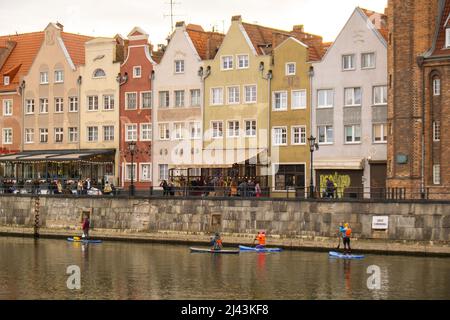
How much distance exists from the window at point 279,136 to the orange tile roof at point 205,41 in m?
9.34

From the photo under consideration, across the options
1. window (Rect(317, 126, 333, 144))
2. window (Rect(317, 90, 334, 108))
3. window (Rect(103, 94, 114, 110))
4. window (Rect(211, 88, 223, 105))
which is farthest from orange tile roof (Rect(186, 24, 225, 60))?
window (Rect(317, 126, 333, 144))

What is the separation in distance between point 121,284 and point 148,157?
41386mm

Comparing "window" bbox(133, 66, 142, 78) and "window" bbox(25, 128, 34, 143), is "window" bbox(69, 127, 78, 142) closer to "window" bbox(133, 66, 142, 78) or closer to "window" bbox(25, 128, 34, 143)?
"window" bbox(25, 128, 34, 143)

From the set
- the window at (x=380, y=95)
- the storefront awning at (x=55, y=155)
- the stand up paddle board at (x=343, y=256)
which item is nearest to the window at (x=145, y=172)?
the storefront awning at (x=55, y=155)

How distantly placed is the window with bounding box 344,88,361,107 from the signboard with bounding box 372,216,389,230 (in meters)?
18.2

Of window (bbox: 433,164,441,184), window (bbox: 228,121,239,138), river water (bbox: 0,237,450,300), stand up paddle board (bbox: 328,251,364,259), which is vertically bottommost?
river water (bbox: 0,237,450,300)

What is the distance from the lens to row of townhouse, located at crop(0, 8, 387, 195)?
81062 mm

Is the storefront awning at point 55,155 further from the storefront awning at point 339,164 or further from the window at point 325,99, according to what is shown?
the storefront awning at point 339,164

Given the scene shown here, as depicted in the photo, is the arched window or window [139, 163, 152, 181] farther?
the arched window

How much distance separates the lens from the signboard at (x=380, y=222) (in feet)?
210

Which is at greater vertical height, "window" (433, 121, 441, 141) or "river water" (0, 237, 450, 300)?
"window" (433, 121, 441, 141)

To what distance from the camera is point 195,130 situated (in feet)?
295
